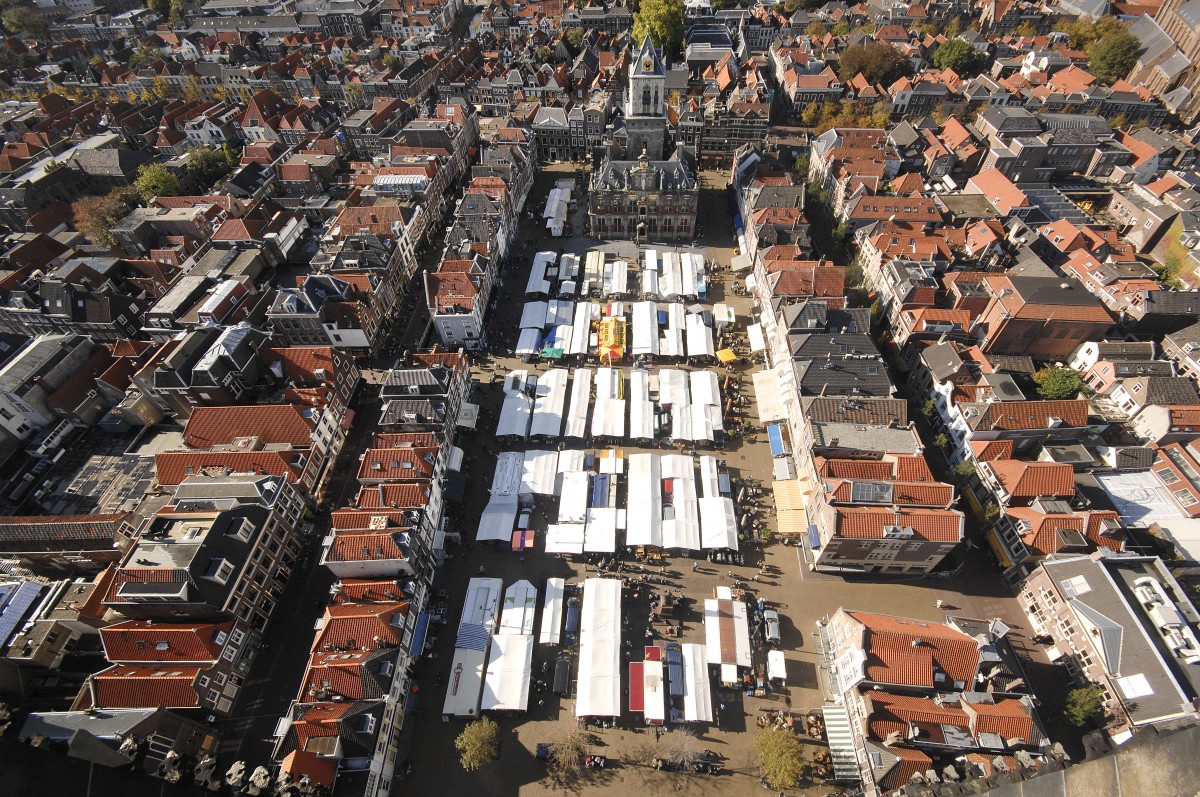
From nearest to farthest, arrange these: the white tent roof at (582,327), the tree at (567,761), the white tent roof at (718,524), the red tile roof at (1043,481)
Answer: the tree at (567,761)
the red tile roof at (1043,481)
the white tent roof at (718,524)
the white tent roof at (582,327)

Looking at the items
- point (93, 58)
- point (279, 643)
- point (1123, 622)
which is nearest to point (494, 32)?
Answer: point (93, 58)

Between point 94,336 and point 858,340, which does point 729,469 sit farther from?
point 94,336

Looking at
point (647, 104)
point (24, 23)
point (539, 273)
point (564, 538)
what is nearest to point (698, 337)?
point (539, 273)

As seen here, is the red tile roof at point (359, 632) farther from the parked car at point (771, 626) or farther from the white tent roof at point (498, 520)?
the parked car at point (771, 626)

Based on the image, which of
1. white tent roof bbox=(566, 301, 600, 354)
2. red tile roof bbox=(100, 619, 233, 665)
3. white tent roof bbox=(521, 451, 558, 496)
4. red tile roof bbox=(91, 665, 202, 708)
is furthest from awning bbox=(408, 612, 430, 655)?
white tent roof bbox=(566, 301, 600, 354)

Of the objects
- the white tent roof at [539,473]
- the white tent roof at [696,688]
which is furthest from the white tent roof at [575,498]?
the white tent roof at [696,688]
